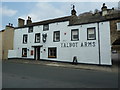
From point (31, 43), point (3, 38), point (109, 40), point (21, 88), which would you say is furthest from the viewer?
point (3, 38)

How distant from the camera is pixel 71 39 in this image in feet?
61.9

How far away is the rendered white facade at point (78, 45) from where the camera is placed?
16.2 m

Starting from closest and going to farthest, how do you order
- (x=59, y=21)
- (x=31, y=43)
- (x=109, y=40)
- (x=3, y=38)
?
(x=109, y=40)
(x=59, y=21)
(x=31, y=43)
(x=3, y=38)

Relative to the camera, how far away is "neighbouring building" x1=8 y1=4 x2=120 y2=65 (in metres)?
16.3

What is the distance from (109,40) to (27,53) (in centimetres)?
1444

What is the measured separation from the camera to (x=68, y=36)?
1912 cm

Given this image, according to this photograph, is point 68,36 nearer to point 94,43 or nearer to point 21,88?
point 94,43

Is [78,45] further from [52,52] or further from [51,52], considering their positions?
[51,52]

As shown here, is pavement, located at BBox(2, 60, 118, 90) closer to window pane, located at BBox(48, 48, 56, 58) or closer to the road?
the road

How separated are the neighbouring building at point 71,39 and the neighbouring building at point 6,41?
927mm

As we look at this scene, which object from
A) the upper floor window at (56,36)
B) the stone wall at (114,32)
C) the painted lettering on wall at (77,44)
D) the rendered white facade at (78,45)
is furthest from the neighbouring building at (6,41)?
the stone wall at (114,32)

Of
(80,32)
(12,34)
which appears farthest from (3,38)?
(80,32)

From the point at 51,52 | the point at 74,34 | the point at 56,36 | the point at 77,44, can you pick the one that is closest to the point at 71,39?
the point at 74,34

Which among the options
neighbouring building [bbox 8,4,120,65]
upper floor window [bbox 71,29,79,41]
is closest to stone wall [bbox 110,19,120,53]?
neighbouring building [bbox 8,4,120,65]
